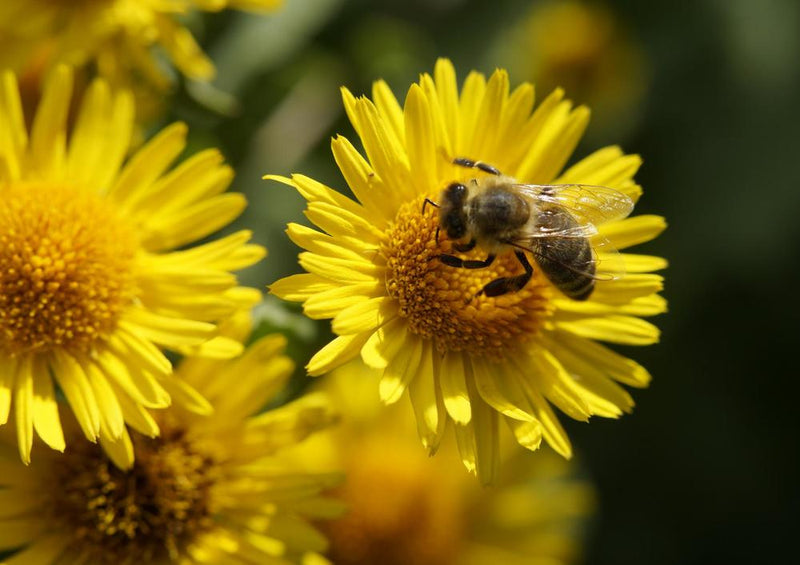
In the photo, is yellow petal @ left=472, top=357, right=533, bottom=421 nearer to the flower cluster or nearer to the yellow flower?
the flower cluster

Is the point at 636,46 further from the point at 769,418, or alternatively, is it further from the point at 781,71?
the point at 769,418

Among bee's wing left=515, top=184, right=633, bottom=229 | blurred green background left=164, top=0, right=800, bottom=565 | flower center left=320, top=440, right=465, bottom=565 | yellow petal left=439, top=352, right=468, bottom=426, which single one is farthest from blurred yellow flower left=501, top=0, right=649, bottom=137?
yellow petal left=439, top=352, right=468, bottom=426

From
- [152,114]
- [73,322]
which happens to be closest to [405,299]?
[73,322]

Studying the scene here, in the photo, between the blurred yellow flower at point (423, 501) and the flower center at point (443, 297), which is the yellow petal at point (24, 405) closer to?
the flower center at point (443, 297)

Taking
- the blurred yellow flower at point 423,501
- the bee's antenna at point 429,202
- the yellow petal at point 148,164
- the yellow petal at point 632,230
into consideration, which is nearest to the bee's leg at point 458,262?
the bee's antenna at point 429,202

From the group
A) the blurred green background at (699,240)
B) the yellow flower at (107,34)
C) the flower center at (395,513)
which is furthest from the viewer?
the blurred green background at (699,240)

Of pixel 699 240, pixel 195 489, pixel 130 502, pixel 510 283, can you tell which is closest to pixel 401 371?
pixel 510 283

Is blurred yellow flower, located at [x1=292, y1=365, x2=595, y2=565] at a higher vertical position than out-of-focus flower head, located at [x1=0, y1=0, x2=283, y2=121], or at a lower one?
lower
